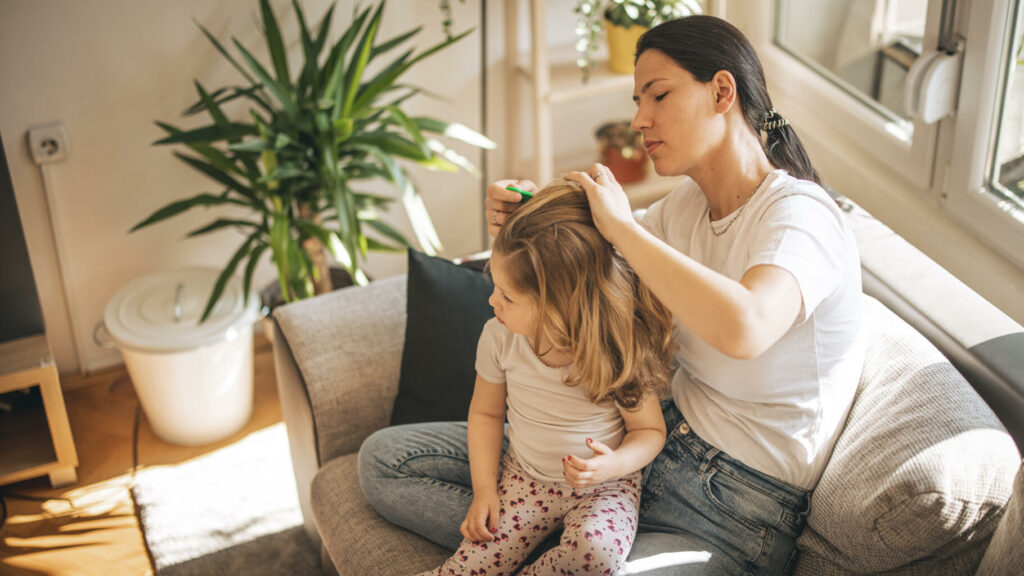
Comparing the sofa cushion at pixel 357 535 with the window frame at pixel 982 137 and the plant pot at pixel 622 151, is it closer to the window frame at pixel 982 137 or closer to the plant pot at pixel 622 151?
the window frame at pixel 982 137

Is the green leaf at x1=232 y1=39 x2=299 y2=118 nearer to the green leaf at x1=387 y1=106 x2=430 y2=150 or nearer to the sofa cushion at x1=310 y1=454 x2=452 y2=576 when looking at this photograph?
the green leaf at x1=387 y1=106 x2=430 y2=150

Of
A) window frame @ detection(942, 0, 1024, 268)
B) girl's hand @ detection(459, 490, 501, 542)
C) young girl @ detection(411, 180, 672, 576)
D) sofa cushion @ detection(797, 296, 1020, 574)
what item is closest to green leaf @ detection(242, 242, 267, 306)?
young girl @ detection(411, 180, 672, 576)

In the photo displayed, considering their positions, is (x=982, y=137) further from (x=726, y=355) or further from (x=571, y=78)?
(x=571, y=78)

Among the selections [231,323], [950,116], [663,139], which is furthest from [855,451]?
[231,323]

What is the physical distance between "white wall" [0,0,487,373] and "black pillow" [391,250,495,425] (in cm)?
111

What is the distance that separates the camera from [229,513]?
219 centimetres

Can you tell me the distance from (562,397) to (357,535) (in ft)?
1.50

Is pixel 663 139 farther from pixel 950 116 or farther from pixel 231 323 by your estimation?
pixel 231 323

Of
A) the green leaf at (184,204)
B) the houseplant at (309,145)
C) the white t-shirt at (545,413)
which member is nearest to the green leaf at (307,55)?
the houseplant at (309,145)

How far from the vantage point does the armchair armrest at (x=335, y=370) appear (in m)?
1.76

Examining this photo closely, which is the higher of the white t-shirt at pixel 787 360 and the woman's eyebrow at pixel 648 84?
the woman's eyebrow at pixel 648 84

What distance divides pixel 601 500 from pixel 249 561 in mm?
1017

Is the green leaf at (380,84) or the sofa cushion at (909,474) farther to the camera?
the green leaf at (380,84)

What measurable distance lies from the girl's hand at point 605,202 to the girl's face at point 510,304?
0.54ft
